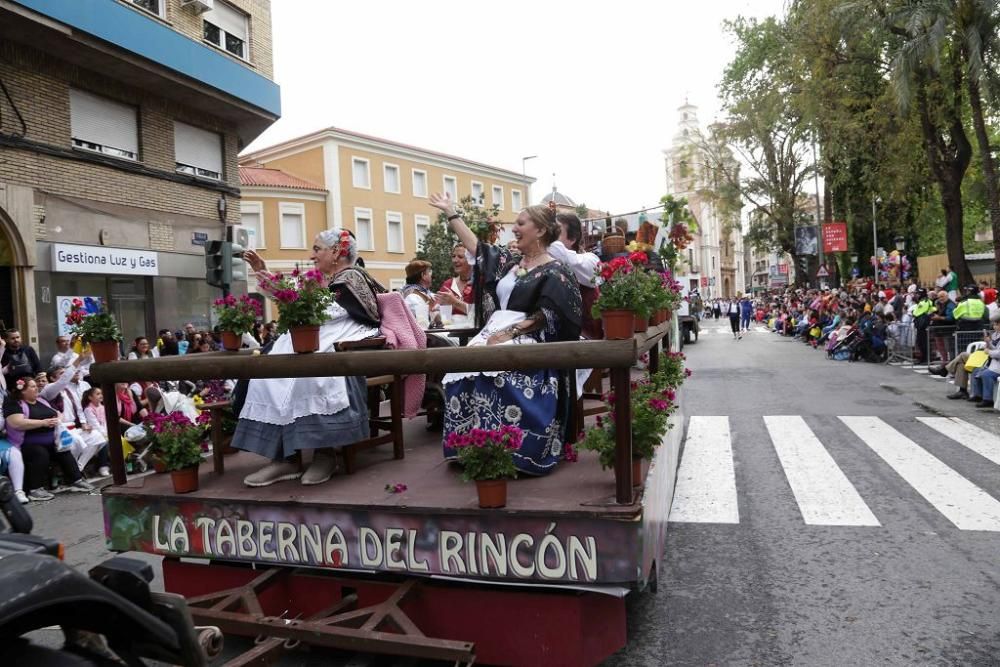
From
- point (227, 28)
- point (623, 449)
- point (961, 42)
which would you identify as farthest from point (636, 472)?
point (961, 42)

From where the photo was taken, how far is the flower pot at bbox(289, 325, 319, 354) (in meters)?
3.24

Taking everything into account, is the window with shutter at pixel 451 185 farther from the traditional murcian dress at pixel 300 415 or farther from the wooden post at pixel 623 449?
the wooden post at pixel 623 449

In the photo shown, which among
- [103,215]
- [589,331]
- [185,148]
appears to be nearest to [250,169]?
[185,148]

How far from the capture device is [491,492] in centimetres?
289

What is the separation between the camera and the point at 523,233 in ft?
13.4

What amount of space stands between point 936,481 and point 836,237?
28233 millimetres

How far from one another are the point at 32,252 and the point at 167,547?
11874mm

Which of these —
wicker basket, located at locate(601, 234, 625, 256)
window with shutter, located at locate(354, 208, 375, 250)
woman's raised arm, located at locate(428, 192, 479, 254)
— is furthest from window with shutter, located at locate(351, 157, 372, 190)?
woman's raised arm, located at locate(428, 192, 479, 254)

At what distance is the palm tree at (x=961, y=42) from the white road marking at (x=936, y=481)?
11.8 metres

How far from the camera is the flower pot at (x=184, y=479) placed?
347cm

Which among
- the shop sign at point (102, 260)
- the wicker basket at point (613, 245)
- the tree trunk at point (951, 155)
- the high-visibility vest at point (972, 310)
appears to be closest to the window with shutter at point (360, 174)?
the shop sign at point (102, 260)

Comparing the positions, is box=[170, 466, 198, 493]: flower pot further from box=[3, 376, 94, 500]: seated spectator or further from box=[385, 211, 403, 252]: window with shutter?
box=[385, 211, 403, 252]: window with shutter

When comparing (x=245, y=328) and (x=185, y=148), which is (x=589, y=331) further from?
(x=185, y=148)

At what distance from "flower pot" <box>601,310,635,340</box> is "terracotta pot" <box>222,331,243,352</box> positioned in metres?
1.90
